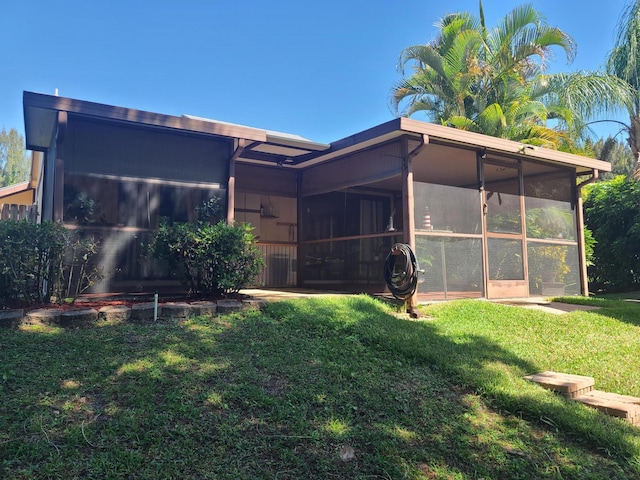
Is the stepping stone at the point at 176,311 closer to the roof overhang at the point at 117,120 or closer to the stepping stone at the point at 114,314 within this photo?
the stepping stone at the point at 114,314

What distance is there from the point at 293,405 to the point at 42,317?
266 cm

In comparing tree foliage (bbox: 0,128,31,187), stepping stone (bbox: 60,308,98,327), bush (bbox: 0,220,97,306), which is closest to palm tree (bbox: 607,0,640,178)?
stepping stone (bbox: 60,308,98,327)

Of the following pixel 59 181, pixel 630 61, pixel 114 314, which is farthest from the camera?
pixel 630 61

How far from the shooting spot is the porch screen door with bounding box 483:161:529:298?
315 inches

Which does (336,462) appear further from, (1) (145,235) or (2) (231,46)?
(2) (231,46)

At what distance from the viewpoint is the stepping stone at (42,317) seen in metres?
4.11

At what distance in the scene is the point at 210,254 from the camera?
5648mm

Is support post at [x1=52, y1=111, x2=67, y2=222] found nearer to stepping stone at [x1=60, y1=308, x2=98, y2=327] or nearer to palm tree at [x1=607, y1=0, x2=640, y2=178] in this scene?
stepping stone at [x1=60, y1=308, x2=98, y2=327]

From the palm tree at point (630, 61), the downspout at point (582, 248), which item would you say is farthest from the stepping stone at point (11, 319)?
the palm tree at point (630, 61)

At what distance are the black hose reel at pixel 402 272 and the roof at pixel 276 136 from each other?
179 centimetres

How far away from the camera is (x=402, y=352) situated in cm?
431

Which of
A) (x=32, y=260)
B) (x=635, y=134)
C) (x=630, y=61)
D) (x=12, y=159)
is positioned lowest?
(x=32, y=260)

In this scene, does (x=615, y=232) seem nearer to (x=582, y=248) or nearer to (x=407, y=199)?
(x=582, y=248)

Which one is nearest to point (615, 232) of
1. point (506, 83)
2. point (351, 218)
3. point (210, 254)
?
point (506, 83)
